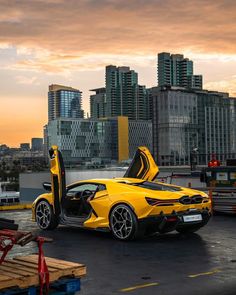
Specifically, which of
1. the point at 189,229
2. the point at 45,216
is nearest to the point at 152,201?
the point at 189,229

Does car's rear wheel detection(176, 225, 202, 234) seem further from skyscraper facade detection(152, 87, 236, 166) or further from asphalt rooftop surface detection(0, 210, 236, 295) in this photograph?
skyscraper facade detection(152, 87, 236, 166)

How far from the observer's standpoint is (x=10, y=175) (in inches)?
7338

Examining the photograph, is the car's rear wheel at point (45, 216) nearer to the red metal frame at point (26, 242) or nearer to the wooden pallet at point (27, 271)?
the wooden pallet at point (27, 271)

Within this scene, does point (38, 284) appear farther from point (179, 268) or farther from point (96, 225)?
point (96, 225)

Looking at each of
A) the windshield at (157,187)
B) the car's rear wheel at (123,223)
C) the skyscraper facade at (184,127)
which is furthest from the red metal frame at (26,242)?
the skyscraper facade at (184,127)

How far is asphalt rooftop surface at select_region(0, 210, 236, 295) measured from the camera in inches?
263

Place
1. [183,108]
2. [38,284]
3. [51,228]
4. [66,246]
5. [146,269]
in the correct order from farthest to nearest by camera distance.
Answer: [183,108], [51,228], [66,246], [146,269], [38,284]

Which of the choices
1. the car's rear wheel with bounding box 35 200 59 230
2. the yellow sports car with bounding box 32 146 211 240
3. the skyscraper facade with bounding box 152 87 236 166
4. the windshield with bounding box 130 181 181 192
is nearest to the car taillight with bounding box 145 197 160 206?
the yellow sports car with bounding box 32 146 211 240

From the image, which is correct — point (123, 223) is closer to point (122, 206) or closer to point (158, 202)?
point (122, 206)

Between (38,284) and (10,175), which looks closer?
(38,284)

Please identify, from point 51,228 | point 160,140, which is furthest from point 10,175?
point 51,228

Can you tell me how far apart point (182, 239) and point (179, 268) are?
300 cm

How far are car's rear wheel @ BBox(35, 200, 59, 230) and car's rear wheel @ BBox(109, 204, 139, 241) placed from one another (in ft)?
6.32

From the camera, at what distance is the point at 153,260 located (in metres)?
8.46
